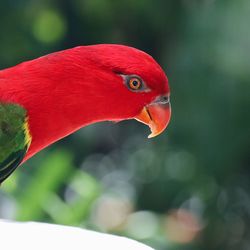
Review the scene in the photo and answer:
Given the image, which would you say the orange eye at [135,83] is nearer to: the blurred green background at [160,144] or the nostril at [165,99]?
the nostril at [165,99]

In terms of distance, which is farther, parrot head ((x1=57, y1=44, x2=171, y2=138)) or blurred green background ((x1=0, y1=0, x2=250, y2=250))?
blurred green background ((x1=0, y1=0, x2=250, y2=250))

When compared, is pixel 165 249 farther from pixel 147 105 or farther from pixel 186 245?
pixel 147 105

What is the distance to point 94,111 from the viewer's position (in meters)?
1.55

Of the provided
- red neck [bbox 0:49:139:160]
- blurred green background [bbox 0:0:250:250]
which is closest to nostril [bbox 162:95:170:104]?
red neck [bbox 0:49:139:160]

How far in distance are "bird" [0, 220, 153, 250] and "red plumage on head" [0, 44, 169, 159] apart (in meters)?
0.19

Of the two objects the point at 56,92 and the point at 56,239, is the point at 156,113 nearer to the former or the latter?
the point at 56,92

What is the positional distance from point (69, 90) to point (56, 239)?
0.30 m

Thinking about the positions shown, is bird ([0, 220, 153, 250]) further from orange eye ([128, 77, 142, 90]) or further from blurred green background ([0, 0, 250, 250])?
blurred green background ([0, 0, 250, 250])

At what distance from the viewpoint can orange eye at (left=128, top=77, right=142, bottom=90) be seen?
59.7 inches

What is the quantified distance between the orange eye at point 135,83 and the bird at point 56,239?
0.31 metres

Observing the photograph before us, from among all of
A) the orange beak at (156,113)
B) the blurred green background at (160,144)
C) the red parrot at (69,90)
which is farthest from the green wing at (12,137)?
the blurred green background at (160,144)

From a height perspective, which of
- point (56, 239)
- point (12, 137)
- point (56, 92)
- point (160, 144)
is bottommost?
point (160, 144)

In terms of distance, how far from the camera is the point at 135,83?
1.53 metres

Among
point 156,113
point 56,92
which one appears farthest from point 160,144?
point 56,92
